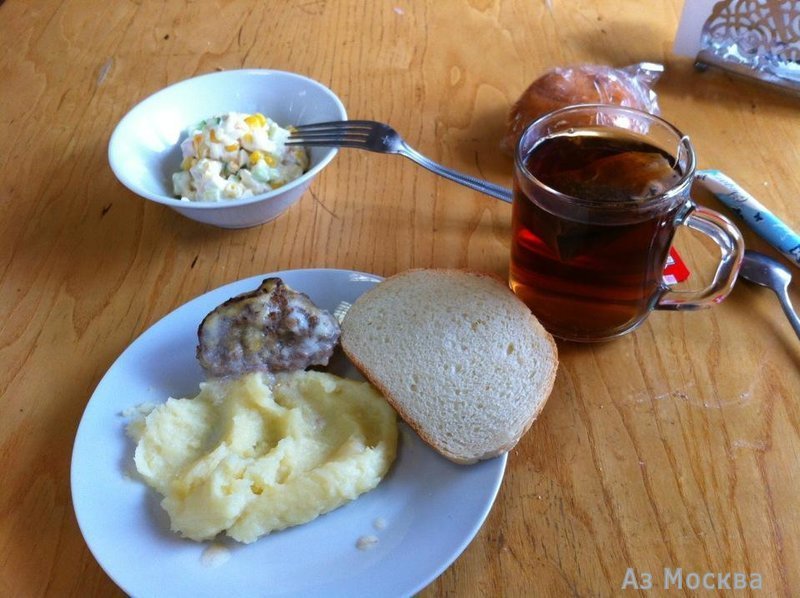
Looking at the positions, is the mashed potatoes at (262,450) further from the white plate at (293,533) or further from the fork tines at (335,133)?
the fork tines at (335,133)

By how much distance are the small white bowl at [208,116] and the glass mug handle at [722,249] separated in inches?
27.9

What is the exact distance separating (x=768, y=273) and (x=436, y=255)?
63 cm

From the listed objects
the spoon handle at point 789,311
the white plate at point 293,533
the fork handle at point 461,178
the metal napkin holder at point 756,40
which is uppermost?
the metal napkin holder at point 756,40

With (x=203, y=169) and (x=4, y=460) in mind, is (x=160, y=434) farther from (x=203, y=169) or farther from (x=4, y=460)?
(x=203, y=169)

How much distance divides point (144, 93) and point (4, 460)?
1141mm

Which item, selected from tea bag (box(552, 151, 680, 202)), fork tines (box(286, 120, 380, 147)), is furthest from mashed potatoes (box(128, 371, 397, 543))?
fork tines (box(286, 120, 380, 147))

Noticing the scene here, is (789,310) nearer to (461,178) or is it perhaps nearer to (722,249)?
(722,249)

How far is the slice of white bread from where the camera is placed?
3.34 ft

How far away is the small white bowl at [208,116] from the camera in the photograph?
1332mm

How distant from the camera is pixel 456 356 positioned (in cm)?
109

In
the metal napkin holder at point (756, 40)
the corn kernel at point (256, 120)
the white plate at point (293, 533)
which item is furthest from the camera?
the metal napkin holder at point (756, 40)

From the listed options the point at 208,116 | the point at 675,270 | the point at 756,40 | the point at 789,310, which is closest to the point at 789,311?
the point at 789,310

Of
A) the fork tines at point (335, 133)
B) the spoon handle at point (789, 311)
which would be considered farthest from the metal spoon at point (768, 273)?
the fork tines at point (335, 133)

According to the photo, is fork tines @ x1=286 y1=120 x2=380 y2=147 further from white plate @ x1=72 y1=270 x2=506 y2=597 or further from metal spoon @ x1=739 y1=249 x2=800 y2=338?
metal spoon @ x1=739 y1=249 x2=800 y2=338
